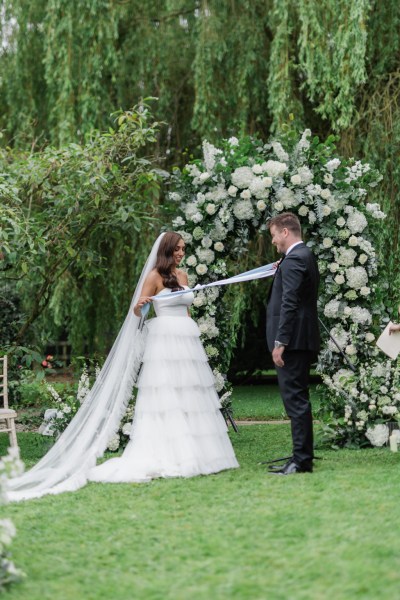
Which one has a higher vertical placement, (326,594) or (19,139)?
(19,139)

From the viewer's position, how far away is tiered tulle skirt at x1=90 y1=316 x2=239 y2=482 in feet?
20.0

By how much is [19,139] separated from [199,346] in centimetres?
566

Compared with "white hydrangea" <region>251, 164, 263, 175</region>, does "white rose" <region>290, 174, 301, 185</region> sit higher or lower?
lower

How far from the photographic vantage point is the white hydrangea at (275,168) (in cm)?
739

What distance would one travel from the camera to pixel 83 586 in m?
3.53

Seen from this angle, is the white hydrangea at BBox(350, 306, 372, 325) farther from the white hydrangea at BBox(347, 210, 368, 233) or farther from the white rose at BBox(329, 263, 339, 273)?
the white hydrangea at BBox(347, 210, 368, 233)

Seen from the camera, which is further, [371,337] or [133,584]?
[371,337]

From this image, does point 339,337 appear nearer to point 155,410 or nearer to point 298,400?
point 298,400

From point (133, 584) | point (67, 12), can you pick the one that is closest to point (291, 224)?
point (133, 584)

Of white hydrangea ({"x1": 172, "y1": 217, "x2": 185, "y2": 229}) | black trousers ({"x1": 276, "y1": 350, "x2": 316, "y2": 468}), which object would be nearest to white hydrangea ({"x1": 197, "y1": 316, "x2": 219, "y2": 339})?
white hydrangea ({"x1": 172, "y1": 217, "x2": 185, "y2": 229})

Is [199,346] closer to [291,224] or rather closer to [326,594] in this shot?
[291,224]

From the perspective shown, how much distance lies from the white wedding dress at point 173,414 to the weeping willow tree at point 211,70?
13.3 ft

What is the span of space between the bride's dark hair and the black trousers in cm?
126

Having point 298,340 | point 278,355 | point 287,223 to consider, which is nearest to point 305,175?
point 287,223
